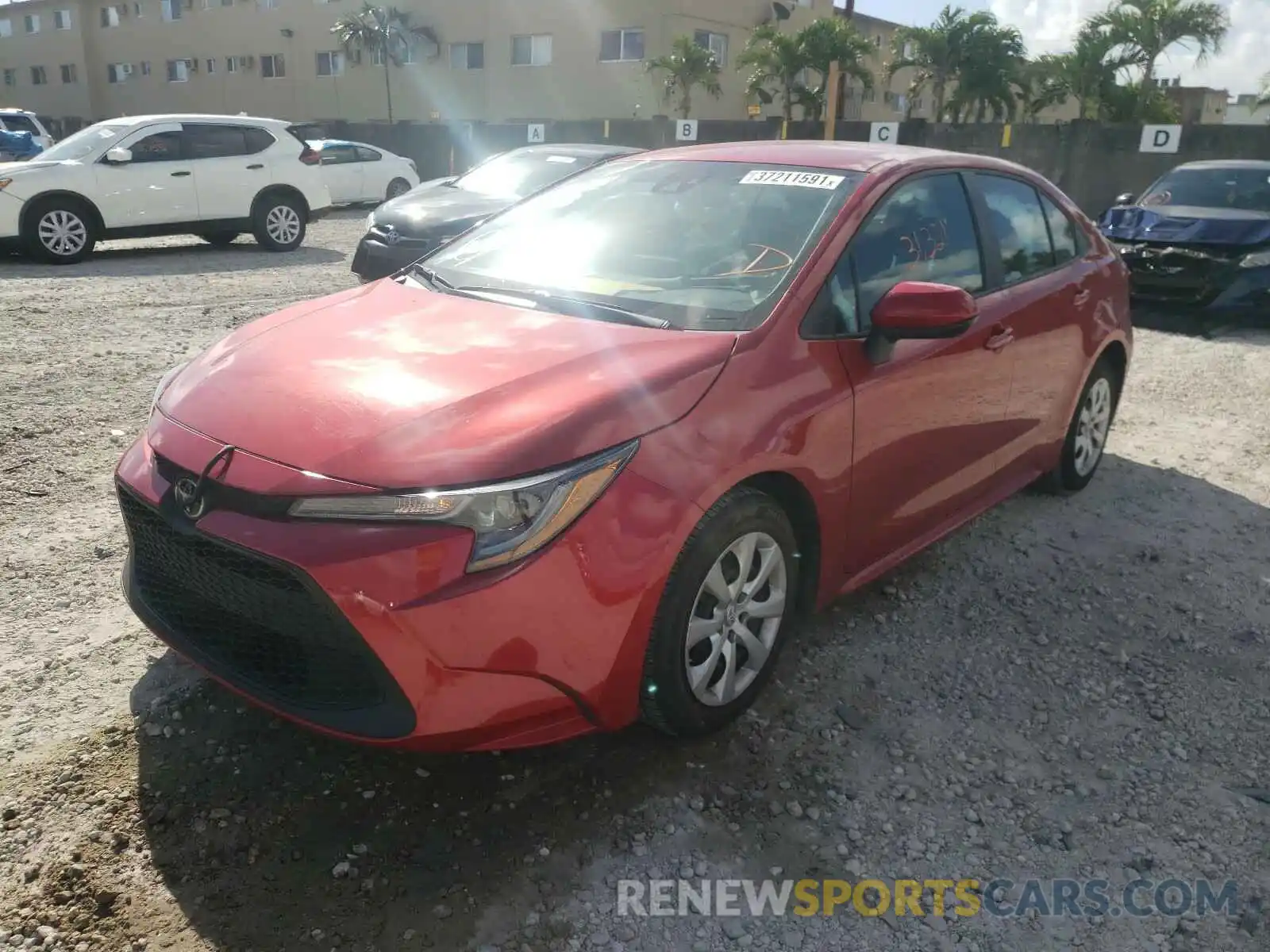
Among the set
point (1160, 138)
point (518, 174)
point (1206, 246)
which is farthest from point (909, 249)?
point (1160, 138)

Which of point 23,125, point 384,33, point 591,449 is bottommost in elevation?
point 591,449

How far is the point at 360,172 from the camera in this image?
18125mm

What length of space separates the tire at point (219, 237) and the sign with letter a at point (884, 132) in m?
11.6

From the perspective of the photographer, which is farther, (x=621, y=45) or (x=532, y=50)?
(x=532, y=50)

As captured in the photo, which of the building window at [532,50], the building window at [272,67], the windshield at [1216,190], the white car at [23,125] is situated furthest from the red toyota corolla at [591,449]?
the building window at [272,67]

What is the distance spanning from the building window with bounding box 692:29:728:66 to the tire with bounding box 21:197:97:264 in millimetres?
24487

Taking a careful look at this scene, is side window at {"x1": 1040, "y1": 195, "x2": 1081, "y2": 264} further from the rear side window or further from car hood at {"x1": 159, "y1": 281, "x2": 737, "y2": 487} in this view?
the rear side window

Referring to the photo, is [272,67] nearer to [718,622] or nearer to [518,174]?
Answer: [518,174]

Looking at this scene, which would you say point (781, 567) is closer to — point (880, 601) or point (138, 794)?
point (880, 601)

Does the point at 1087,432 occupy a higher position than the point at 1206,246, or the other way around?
the point at 1206,246

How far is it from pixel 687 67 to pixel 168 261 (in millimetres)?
21056

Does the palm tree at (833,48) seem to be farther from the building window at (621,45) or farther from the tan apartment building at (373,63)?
the building window at (621,45)

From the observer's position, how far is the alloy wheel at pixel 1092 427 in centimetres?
483

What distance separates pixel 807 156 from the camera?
3.60m
